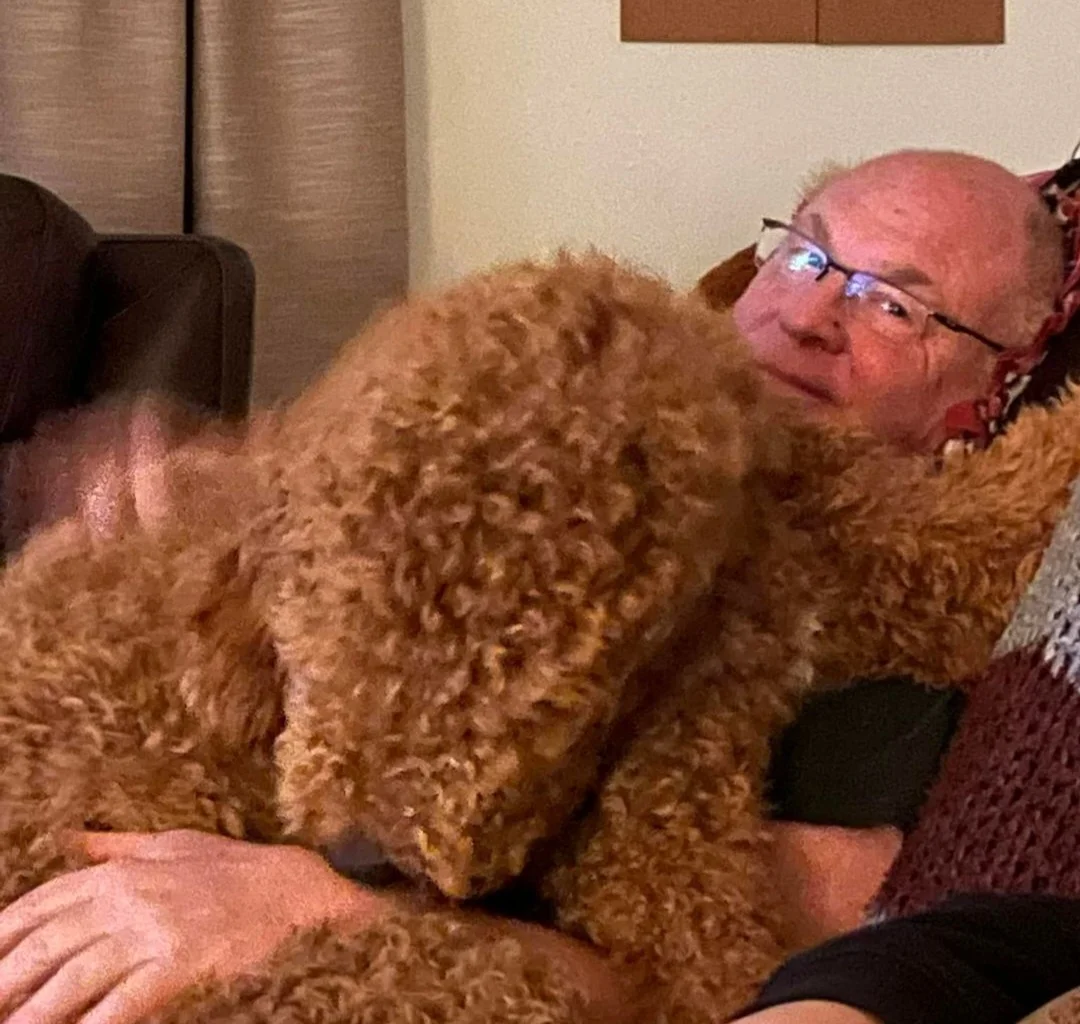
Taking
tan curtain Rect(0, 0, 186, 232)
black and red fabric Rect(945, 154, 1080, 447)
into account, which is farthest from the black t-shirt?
tan curtain Rect(0, 0, 186, 232)

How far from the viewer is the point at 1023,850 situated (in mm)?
771

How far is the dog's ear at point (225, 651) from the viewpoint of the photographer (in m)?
0.79

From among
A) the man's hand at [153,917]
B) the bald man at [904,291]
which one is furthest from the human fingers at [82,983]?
the bald man at [904,291]

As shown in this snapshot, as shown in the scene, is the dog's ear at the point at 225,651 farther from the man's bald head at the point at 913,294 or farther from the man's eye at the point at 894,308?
the man's eye at the point at 894,308

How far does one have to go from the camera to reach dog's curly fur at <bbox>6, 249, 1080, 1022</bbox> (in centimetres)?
73

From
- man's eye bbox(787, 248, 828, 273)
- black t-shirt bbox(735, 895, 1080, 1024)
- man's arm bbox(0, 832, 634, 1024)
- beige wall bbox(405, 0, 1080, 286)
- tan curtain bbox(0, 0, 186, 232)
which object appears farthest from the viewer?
beige wall bbox(405, 0, 1080, 286)

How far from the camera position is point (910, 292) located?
127 centimetres

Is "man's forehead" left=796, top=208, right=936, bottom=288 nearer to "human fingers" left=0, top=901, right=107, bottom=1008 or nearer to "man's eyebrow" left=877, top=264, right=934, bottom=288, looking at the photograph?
"man's eyebrow" left=877, top=264, right=934, bottom=288

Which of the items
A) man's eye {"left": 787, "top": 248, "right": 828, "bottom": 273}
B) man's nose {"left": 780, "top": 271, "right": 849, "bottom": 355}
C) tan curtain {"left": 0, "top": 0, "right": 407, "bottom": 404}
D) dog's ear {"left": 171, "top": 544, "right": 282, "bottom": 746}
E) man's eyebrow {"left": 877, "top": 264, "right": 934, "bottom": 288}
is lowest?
dog's ear {"left": 171, "top": 544, "right": 282, "bottom": 746}

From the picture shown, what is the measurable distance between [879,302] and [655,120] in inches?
33.7

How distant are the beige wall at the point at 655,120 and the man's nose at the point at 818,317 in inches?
31.0

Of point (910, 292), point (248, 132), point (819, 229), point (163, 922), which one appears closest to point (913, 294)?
point (910, 292)

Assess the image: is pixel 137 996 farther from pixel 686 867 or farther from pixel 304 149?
pixel 304 149

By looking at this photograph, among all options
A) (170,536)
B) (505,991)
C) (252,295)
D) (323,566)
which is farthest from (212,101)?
(505,991)
